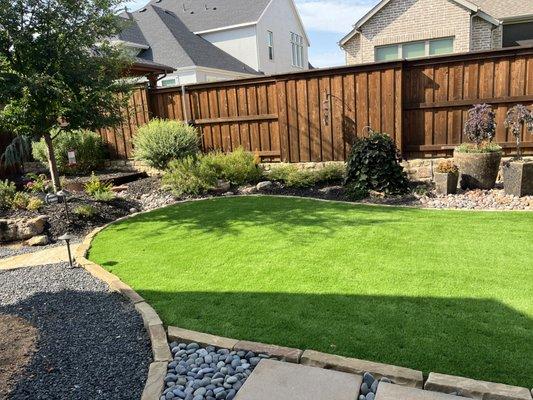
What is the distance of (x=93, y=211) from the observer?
661 centimetres

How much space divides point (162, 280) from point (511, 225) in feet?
13.4

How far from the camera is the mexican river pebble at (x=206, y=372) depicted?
2.41m

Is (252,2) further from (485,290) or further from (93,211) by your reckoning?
(485,290)

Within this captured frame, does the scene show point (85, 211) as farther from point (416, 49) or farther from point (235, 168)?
point (416, 49)

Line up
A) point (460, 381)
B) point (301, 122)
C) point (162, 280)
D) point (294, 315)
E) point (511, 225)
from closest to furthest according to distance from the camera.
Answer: point (460, 381), point (294, 315), point (162, 280), point (511, 225), point (301, 122)

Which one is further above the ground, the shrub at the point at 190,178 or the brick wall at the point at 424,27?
the brick wall at the point at 424,27

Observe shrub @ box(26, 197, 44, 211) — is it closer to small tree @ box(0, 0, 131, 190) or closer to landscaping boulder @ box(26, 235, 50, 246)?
landscaping boulder @ box(26, 235, 50, 246)

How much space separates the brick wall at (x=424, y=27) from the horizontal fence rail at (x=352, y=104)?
7126 mm

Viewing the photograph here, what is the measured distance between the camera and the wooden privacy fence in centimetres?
733

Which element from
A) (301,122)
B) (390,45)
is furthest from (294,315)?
(390,45)

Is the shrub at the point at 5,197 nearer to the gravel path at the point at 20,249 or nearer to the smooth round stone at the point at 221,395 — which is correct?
the gravel path at the point at 20,249

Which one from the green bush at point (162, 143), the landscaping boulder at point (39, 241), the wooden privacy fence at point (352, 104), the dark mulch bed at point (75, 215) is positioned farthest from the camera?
the green bush at point (162, 143)

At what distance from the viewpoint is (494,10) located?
1478 cm

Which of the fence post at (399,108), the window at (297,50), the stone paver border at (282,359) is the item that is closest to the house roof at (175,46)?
the window at (297,50)
